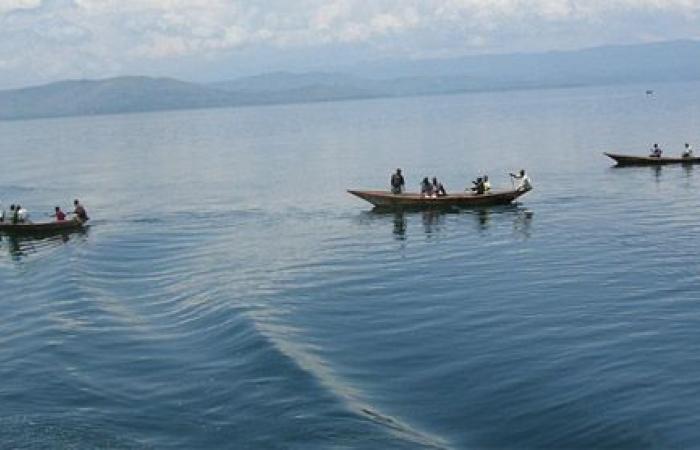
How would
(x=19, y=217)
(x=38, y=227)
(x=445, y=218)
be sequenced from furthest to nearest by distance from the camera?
(x=19, y=217) → (x=38, y=227) → (x=445, y=218)

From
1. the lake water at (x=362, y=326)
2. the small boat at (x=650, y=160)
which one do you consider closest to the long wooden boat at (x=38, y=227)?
the lake water at (x=362, y=326)

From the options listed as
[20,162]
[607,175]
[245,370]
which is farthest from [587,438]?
[20,162]

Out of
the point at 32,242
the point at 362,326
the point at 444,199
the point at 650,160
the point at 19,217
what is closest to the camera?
the point at 362,326

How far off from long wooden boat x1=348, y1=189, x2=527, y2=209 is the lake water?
3.77 ft

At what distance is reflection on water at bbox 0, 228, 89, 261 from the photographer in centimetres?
5137

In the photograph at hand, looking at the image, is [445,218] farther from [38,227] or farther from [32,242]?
[38,227]

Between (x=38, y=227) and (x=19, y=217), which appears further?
(x=19, y=217)

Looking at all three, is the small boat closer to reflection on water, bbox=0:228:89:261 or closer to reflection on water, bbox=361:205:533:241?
reflection on water, bbox=361:205:533:241

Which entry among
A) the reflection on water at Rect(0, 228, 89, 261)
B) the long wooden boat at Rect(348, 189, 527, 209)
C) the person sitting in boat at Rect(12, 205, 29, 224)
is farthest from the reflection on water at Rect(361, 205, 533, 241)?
the person sitting in boat at Rect(12, 205, 29, 224)

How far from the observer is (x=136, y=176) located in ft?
335

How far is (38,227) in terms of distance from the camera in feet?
184

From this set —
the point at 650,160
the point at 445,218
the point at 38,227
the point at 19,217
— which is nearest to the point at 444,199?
the point at 445,218

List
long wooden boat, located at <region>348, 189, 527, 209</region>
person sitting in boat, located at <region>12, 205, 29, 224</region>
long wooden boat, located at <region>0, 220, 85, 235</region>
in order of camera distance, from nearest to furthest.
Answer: long wooden boat, located at <region>0, 220, 85, 235</region> < person sitting in boat, located at <region>12, 205, 29, 224</region> < long wooden boat, located at <region>348, 189, 527, 209</region>

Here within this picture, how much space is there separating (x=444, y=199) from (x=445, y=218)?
2.73 meters
